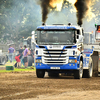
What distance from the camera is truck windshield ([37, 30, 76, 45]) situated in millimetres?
19844

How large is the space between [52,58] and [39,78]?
Result: 1.39 meters

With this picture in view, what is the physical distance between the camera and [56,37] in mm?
19969

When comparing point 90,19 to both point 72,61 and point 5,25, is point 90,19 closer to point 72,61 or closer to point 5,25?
point 5,25

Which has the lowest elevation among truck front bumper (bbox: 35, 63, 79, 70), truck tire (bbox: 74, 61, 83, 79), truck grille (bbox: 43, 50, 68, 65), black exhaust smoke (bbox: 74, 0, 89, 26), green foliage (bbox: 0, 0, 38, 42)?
truck tire (bbox: 74, 61, 83, 79)

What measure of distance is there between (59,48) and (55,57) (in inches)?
22.5

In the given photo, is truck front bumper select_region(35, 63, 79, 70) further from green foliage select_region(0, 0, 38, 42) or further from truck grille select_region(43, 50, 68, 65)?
green foliage select_region(0, 0, 38, 42)

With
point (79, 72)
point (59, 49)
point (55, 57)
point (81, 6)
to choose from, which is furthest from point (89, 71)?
point (81, 6)

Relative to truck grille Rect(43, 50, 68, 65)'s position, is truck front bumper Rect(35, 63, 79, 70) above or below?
below

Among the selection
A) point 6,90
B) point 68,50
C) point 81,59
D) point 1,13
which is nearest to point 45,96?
point 6,90

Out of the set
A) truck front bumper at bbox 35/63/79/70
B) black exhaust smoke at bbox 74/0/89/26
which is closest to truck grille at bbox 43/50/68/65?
truck front bumper at bbox 35/63/79/70

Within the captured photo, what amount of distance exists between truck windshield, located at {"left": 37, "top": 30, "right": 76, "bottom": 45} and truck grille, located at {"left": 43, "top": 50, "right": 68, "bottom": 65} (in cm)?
47

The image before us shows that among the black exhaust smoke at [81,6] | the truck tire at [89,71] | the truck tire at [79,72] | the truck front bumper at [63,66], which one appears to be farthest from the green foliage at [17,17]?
the truck front bumper at [63,66]

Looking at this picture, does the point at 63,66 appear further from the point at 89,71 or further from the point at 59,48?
the point at 89,71

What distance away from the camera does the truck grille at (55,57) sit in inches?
778
